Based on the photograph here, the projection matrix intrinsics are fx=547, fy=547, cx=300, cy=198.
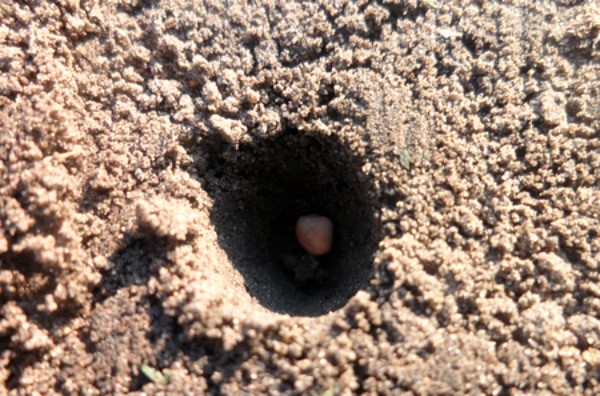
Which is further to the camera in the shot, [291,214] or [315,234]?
[291,214]

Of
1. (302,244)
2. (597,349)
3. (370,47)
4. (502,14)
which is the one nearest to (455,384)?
(597,349)

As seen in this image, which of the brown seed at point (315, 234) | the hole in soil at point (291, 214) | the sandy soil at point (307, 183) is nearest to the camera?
the sandy soil at point (307, 183)

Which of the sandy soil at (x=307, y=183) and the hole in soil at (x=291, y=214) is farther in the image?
the hole in soil at (x=291, y=214)

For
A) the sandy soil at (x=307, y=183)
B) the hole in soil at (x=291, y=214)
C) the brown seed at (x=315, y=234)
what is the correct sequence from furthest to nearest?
1. the brown seed at (x=315, y=234)
2. the hole in soil at (x=291, y=214)
3. the sandy soil at (x=307, y=183)

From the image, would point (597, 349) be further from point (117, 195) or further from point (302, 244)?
point (117, 195)

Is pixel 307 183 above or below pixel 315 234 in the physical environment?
above

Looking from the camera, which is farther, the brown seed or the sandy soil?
the brown seed
